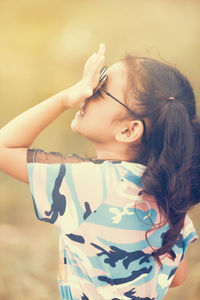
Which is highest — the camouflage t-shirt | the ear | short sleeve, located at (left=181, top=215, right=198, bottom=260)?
the ear

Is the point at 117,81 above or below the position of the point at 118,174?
above

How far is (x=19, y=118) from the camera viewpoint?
854 millimetres

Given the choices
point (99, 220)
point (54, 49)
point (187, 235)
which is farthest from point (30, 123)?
point (54, 49)

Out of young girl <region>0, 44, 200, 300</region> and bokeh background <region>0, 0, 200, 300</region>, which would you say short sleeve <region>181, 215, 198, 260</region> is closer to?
young girl <region>0, 44, 200, 300</region>

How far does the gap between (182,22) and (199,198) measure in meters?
1.00

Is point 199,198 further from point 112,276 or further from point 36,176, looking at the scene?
point 36,176

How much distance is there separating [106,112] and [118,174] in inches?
6.2

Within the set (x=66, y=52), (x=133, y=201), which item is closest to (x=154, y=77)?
(x=133, y=201)

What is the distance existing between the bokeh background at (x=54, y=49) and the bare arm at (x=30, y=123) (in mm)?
812

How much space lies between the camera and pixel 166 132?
33.5 inches

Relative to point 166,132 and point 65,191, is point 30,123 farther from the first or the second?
point 166,132

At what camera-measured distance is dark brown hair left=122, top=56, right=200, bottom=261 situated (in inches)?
33.6

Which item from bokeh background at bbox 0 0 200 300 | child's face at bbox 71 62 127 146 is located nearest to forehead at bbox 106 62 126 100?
child's face at bbox 71 62 127 146

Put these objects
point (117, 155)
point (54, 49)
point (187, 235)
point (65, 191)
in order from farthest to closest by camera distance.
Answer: point (54, 49) → point (187, 235) → point (117, 155) → point (65, 191)
